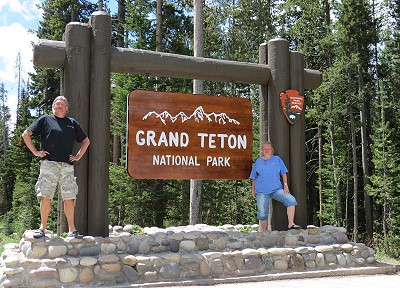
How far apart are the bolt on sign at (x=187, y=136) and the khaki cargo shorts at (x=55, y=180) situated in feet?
3.81

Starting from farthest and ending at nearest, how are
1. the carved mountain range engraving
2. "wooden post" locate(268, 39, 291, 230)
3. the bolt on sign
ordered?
"wooden post" locate(268, 39, 291, 230), the carved mountain range engraving, the bolt on sign

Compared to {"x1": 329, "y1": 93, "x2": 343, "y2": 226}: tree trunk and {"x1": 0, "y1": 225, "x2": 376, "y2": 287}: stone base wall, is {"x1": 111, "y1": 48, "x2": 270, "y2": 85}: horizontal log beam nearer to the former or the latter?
{"x1": 0, "y1": 225, "x2": 376, "y2": 287}: stone base wall

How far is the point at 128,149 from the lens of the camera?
7.04 metres

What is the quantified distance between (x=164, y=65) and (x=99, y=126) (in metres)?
1.48

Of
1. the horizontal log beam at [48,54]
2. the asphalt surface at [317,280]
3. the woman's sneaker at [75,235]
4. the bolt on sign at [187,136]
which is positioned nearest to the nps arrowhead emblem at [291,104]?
the bolt on sign at [187,136]

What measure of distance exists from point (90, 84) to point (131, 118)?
845 mm

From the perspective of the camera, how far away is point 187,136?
7492mm

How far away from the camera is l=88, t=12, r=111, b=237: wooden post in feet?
21.5

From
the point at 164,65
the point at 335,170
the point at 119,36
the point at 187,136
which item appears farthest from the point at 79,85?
the point at 335,170

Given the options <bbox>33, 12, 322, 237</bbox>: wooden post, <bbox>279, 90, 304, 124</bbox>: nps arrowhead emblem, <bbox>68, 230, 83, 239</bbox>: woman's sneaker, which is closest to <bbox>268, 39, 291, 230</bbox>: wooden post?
<bbox>279, 90, 304, 124</bbox>: nps arrowhead emblem

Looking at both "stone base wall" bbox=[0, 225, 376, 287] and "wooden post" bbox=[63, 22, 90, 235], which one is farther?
"wooden post" bbox=[63, 22, 90, 235]

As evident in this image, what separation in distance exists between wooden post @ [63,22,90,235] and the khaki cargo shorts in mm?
414

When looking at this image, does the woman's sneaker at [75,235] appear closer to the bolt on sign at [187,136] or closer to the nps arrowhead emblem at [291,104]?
the bolt on sign at [187,136]

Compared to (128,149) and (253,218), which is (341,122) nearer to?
(253,218)
